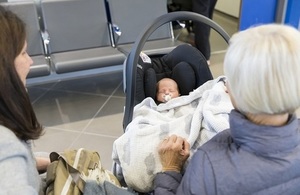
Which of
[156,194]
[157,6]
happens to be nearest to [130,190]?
[156,194]

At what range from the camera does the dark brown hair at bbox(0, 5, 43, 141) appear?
2.78 ft

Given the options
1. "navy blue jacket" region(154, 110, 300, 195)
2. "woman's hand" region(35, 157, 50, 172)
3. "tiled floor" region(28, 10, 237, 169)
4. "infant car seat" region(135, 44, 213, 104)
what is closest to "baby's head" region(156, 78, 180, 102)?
"infant car seat" region(135, 44, 213, 104)

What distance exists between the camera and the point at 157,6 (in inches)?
140

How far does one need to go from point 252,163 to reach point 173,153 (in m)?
0.32

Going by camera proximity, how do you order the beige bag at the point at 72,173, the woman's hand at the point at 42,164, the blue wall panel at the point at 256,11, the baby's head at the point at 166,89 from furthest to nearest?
the blue wall panel at the point at 256,11, the baby's head at the point at 166,89, the woman's hand at the point at 42,164, the beige bag at the point at 72,173

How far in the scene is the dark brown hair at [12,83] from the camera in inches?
33.4

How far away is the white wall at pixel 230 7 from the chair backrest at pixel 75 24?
274 cm

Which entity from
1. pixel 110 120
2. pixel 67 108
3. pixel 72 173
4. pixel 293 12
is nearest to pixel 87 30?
pixel 67 108

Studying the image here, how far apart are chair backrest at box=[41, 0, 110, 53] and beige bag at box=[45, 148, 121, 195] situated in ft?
7.37

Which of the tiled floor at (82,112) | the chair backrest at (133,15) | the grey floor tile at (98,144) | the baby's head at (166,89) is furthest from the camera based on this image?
the chair backrest at (133,15)

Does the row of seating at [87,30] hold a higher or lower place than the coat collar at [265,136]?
lower

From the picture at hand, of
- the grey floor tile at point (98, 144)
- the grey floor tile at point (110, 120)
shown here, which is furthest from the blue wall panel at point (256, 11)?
the grey floor tile at point (98, 144)

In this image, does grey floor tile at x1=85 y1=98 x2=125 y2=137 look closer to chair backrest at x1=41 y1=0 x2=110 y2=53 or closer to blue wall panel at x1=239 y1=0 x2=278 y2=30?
chair backrest at x1=41 y1=0 x2=110 y2=53

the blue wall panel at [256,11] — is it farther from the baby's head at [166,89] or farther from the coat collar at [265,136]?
the coat collar at [265,136]
